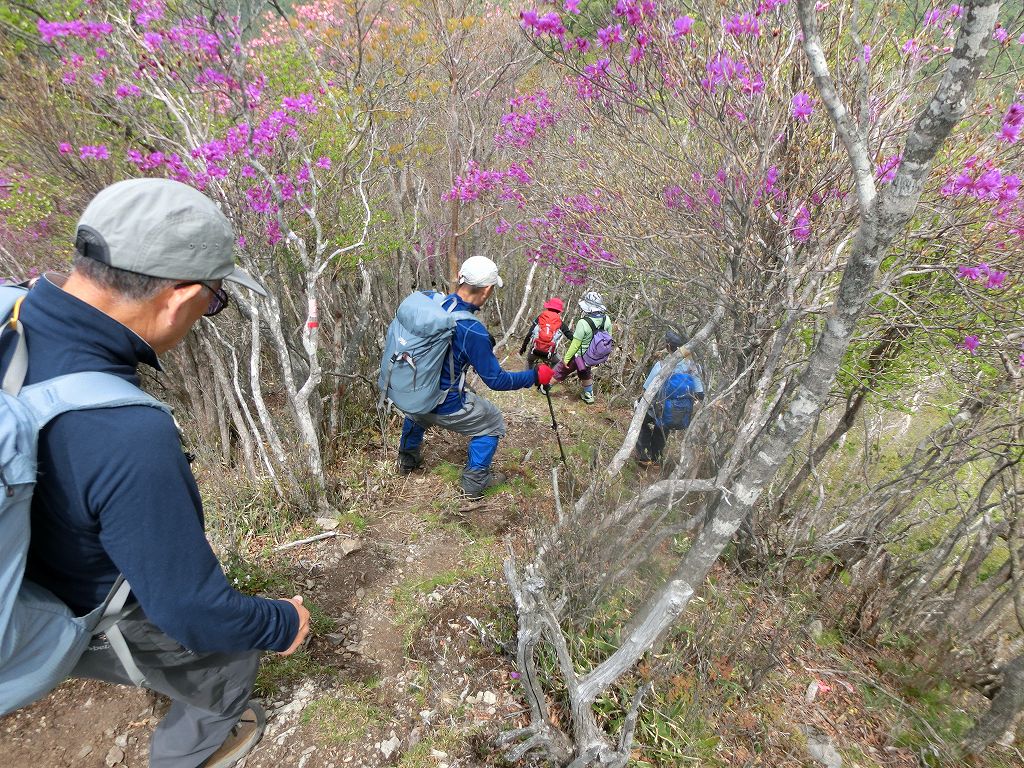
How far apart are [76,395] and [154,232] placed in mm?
448

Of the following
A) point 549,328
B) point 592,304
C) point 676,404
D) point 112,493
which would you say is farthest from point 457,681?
point 592,304

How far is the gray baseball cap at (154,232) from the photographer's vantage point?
119cm

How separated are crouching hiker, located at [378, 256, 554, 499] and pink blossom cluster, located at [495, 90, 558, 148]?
3712 mm

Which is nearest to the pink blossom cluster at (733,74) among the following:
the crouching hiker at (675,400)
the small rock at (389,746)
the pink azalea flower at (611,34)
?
the pink azalea flower at (611,34)

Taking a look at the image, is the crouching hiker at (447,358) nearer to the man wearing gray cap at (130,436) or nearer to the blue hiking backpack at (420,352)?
the blue hiking backpack at (420,352)

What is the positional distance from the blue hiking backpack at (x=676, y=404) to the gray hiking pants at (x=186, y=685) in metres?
3.52

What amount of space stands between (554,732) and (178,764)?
152cm

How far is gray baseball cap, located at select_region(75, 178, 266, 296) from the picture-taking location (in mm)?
1188

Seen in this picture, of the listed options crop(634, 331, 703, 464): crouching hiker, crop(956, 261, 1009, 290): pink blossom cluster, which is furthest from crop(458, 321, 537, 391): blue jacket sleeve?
crop(956, 261, 1009, 290): pink blossom cluster

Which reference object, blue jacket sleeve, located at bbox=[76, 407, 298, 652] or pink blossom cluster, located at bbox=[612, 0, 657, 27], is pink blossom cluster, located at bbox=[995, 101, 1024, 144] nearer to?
pink blossom cluster, located at bbox=[612, 0, 657, 27]

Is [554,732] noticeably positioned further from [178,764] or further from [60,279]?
[60,279]

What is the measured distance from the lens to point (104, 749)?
6.41 ft

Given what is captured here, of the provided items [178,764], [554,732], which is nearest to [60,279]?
[178,764]

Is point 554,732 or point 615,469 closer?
point 554,732
